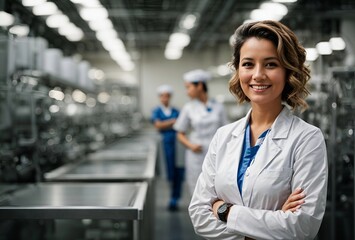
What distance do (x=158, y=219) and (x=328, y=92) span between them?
6.97 ft

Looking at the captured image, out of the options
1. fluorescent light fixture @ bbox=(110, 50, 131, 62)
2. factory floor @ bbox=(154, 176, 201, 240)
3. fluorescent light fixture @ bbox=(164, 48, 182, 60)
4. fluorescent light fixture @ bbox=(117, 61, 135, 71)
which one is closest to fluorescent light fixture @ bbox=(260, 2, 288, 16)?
factory floor @ bbox=(154, 176, 201, 240)

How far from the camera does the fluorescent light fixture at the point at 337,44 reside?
376cm

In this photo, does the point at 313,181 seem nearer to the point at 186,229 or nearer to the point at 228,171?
the point at 228,171

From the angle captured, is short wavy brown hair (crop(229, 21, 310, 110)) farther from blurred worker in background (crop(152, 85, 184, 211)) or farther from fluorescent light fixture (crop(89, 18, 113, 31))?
fluorescent light fixture (crop(89, 18, 113, 31))

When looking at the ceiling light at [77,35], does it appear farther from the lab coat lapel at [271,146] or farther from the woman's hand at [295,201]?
the woman's hand at [295,201]

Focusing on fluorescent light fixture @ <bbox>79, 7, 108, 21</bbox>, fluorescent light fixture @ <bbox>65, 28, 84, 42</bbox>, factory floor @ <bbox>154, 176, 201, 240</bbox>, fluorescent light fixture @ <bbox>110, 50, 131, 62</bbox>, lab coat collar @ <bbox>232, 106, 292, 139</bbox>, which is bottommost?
factory floor @ <bbox>154, 176, 201, 240</bbox>

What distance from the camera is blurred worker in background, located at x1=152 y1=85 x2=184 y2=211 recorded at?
482 cm

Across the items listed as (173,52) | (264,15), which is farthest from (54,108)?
(173,52)

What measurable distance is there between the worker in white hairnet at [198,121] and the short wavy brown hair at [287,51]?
6.80 ft

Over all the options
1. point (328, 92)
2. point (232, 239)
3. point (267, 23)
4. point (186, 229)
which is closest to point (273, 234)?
point (232, 239)

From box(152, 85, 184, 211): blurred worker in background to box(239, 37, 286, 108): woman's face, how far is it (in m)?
3.40

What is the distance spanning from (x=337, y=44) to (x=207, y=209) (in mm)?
2940

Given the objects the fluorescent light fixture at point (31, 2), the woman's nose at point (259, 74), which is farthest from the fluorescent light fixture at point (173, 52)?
the woman's nose at point (259, 74)

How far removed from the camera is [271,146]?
1225mm
